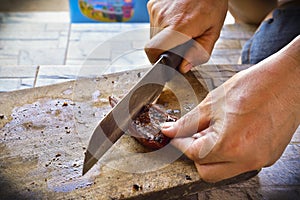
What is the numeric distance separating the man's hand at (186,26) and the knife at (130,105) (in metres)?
0.03

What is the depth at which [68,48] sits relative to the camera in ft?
7.16

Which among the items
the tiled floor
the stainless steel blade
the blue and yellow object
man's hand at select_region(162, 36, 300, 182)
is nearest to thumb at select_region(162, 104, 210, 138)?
man's hand at select_region(162, 36, 300, 182)

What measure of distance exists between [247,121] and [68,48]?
4.50 feet

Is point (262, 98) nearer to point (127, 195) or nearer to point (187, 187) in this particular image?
point (187, 187)

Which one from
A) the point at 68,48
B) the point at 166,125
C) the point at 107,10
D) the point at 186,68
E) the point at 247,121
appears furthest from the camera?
the point at 107,10

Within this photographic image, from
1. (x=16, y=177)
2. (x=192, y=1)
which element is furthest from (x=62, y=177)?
(x=192, y=1)

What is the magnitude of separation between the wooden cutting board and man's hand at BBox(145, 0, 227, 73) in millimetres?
93

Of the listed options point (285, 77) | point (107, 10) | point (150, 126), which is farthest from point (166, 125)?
point (107, 10)

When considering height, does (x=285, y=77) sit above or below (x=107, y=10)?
above

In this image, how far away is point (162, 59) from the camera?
1.21m

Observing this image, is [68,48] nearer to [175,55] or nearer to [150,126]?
[175,55]

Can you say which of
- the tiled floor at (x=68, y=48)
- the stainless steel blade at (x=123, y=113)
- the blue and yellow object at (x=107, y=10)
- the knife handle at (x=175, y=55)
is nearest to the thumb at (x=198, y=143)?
the stainless steel blade at (x=123, y=113)

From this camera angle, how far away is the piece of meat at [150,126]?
1.12 metres

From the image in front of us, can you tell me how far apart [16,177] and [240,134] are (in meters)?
0.56
